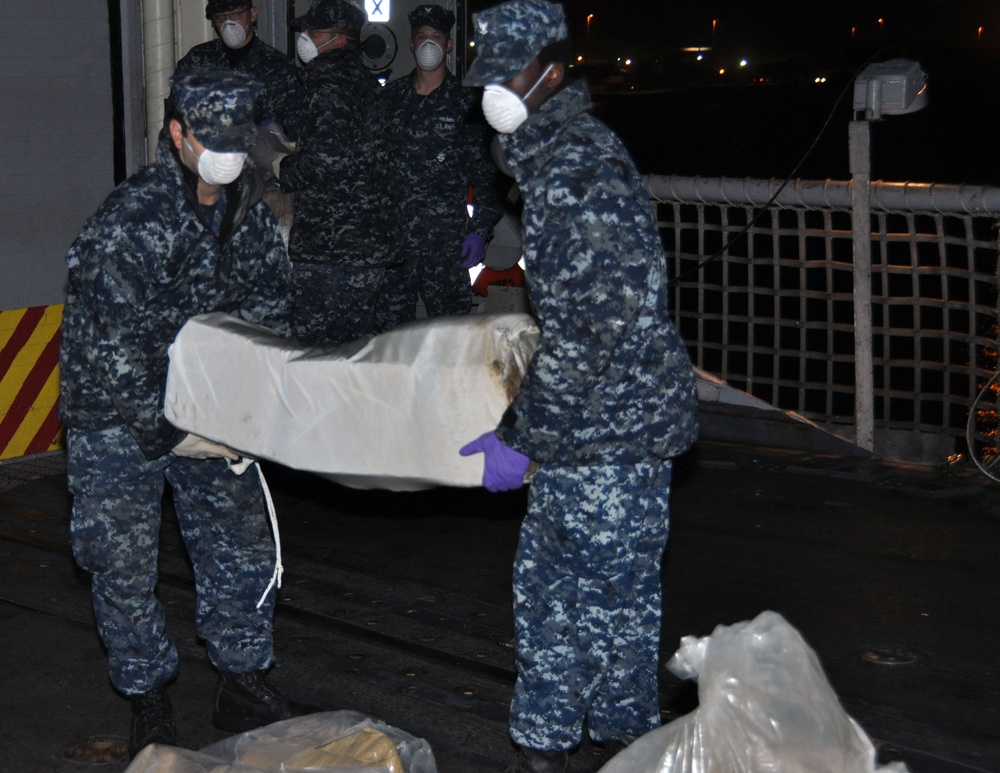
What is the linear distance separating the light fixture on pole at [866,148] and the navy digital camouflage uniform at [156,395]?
3.58 meters

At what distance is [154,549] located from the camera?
366cm

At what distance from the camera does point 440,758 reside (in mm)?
3689

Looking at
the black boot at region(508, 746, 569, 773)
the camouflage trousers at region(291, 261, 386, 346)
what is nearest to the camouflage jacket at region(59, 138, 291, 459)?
the black boot at region(508, 746, 569, 773)

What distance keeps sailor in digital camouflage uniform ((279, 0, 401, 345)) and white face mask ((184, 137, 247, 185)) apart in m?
2.54

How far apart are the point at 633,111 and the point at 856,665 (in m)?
36.3

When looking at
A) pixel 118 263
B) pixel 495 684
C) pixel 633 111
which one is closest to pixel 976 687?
pixel 495 684

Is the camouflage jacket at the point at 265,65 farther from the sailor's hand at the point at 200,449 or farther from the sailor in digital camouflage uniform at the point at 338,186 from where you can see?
the sailor's hand at the point at 200,449

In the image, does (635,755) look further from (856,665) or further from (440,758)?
(856,665)

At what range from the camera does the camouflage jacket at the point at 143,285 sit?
3.32 m

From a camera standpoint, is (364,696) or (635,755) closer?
(635,755)

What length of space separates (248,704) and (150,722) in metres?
0.31

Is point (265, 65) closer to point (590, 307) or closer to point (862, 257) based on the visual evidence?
point (862, 257)

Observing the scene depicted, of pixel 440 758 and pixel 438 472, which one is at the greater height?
pixel 438 472

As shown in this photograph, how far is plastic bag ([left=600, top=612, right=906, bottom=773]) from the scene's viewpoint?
2709 mm
